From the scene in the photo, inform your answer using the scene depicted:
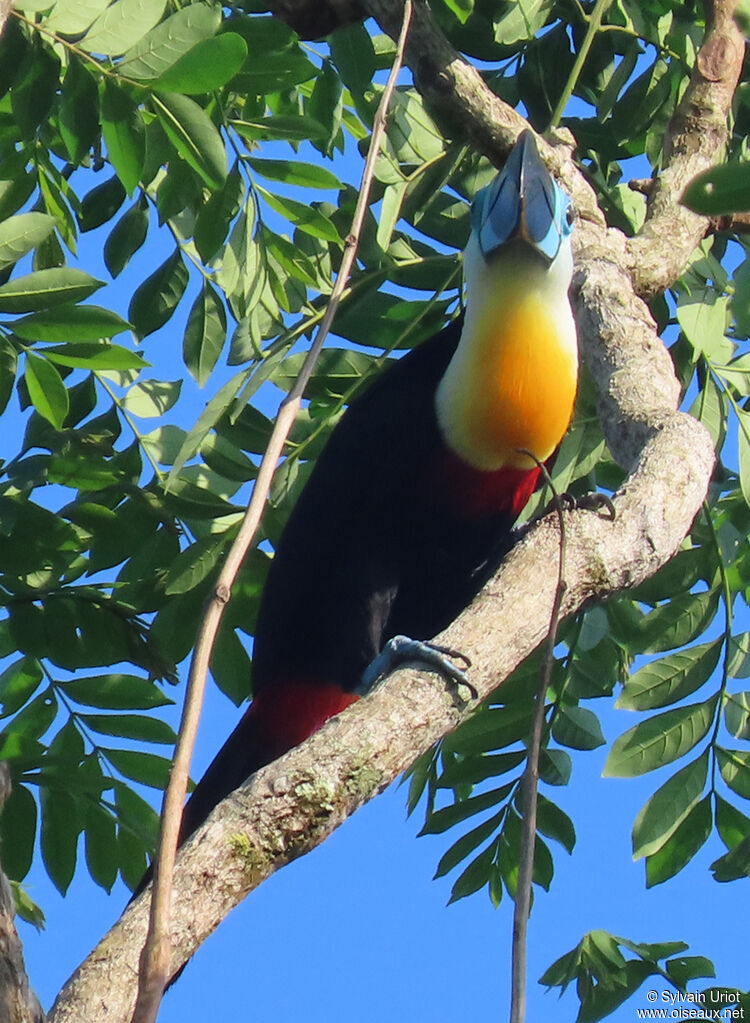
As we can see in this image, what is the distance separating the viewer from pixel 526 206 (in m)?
2.11

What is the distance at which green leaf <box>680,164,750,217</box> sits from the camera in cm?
111

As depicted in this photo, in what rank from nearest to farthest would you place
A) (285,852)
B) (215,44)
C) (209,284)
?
(285,852), (215,44), (209,284)

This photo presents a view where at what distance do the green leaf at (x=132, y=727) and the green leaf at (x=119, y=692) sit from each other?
2 cm

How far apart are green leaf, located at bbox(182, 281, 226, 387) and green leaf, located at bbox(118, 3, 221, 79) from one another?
0.69m

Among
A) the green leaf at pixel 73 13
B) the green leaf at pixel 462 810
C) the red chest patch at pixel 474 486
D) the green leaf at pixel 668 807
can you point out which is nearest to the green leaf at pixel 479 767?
the green leaf at pixel 462 810

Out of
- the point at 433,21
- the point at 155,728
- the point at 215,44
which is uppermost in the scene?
the point at 433,21

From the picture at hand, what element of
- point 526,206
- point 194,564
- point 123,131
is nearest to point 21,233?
point 123,131

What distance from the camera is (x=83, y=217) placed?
276 cm

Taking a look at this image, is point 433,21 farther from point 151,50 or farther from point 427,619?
point 427,619

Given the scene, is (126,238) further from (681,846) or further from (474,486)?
(681,846)

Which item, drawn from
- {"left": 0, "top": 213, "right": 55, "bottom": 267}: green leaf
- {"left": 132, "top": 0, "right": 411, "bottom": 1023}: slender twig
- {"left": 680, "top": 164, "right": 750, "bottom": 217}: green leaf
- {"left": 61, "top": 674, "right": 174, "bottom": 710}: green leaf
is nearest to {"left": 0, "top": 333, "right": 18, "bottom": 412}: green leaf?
{"left": 0, "top": 213, "right": 55, "bottom": 267}: green leaf

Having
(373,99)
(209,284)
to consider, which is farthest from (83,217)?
(373,99)

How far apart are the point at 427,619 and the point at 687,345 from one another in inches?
27.5

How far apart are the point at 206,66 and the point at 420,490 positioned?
80cm
